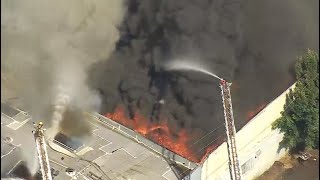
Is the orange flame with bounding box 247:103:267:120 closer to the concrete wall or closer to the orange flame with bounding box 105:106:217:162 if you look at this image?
the concrete wall

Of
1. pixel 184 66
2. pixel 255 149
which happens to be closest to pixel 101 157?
pixel 184 66

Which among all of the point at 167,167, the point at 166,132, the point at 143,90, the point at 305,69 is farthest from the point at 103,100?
the point at 305,69

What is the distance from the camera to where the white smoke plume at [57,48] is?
31.3 meters

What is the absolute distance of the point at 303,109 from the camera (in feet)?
107

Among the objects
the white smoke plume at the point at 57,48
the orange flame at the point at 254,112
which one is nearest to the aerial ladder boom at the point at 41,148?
the white smoke plume at the point at 57,48

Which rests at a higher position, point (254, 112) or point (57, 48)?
point (57, 48)

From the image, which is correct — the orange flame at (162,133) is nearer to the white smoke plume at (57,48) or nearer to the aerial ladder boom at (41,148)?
the white smoke plume at (57,48)

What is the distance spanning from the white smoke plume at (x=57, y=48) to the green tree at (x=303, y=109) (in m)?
10.5

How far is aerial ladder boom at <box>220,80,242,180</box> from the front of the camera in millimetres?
24234

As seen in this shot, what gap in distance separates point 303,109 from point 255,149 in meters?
3.85

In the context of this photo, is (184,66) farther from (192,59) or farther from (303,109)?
(303,109)

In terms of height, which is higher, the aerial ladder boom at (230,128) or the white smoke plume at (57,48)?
the white smoke plume at (57,48)

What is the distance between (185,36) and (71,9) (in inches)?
254

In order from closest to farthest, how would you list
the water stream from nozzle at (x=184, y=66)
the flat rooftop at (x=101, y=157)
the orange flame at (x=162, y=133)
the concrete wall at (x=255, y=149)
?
the flat rooftop at (x=101, y=157), the concrete wall at (x=255, y=149), the orange flame at (x=162, y=133), the water stream from nozzle at (x=184, y=66)
